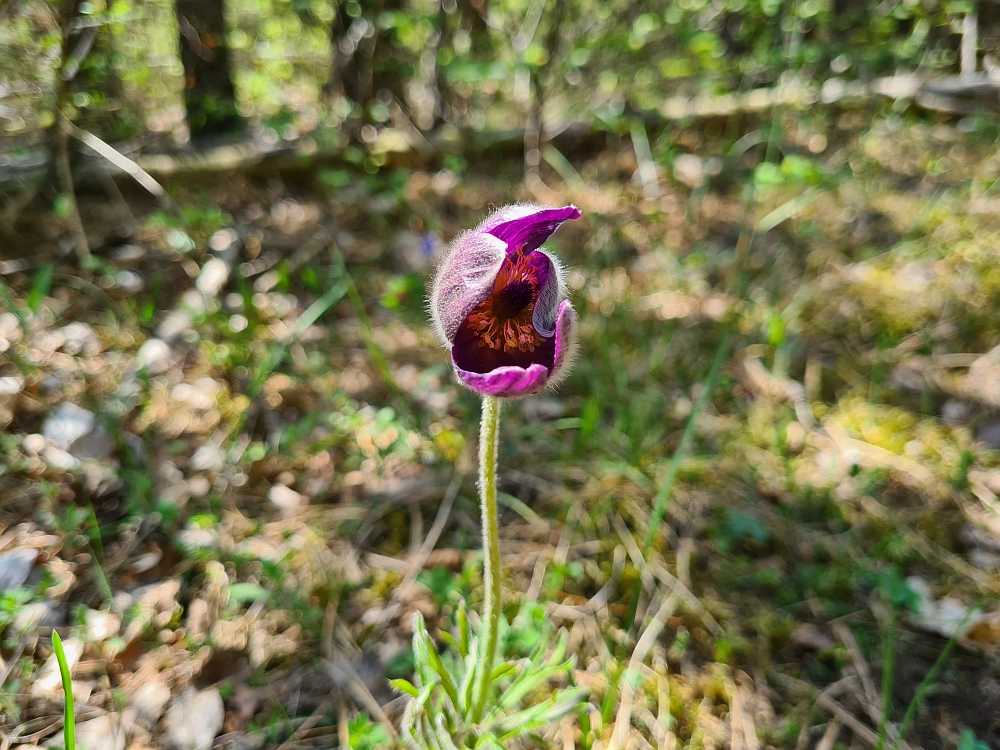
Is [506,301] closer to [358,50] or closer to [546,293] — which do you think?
[546,293]

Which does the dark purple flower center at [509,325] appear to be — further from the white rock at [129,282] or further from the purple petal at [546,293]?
the white rock at [129,282]

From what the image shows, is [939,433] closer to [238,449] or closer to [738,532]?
[738,532]

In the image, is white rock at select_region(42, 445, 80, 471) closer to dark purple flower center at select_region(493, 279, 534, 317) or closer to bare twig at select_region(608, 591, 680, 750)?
dark purple flower center at select_region(493, 279, 534, 317)

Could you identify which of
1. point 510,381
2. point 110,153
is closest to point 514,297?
point 510,381

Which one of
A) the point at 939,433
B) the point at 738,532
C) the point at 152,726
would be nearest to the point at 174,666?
the point at 152,726

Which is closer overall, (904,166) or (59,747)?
(59,747)
